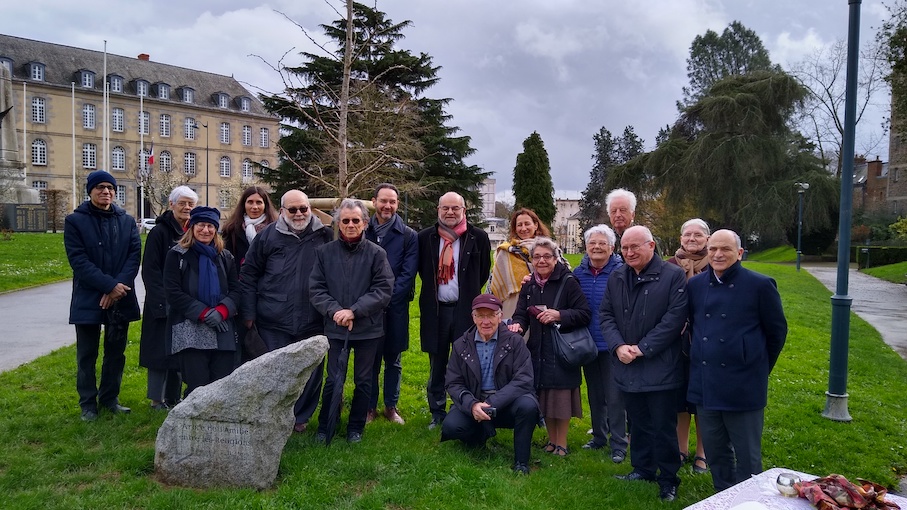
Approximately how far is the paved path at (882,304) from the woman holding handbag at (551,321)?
8.35m

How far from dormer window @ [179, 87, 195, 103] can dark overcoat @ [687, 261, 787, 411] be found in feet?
233

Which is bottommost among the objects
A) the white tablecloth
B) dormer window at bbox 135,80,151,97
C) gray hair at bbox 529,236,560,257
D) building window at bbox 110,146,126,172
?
the white tablecloth

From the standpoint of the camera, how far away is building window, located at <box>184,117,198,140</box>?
219 ft

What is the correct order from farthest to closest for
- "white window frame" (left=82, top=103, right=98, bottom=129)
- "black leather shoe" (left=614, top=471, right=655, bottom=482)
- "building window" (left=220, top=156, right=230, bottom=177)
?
"building window" (left=220, top=156, right=230, bottom=177)
"white window frame" (left=82, top=103, right=98, bottom=129)
"black leather shoe" (left=614, top=471, right=655, bottom=482)

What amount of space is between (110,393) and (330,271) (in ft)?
8.74

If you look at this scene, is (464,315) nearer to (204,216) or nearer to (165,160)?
(204,216)

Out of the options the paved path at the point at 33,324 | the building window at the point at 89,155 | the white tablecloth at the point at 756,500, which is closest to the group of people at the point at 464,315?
the white tablecloth at the point at 756,500

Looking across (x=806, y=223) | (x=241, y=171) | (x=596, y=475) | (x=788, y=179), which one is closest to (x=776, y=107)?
(x=788, y=179)

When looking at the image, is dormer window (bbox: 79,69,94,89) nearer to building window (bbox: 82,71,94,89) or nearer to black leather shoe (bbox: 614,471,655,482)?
building window (bbox: 82,71,94,89)

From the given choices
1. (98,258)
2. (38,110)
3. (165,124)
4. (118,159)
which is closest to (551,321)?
(98,258)

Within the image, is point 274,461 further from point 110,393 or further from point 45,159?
point 45,159

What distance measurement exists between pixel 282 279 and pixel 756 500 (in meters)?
3.88

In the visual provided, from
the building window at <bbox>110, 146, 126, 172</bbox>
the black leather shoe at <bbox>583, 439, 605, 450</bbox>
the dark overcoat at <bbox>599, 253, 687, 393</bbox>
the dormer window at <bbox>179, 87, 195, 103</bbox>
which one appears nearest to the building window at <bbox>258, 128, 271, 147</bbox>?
the dormer window at <bbox>179, 87, 195, 103</bbox>

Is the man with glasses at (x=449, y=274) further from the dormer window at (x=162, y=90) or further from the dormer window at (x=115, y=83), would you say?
the dormer window at (x=162, y=90)
